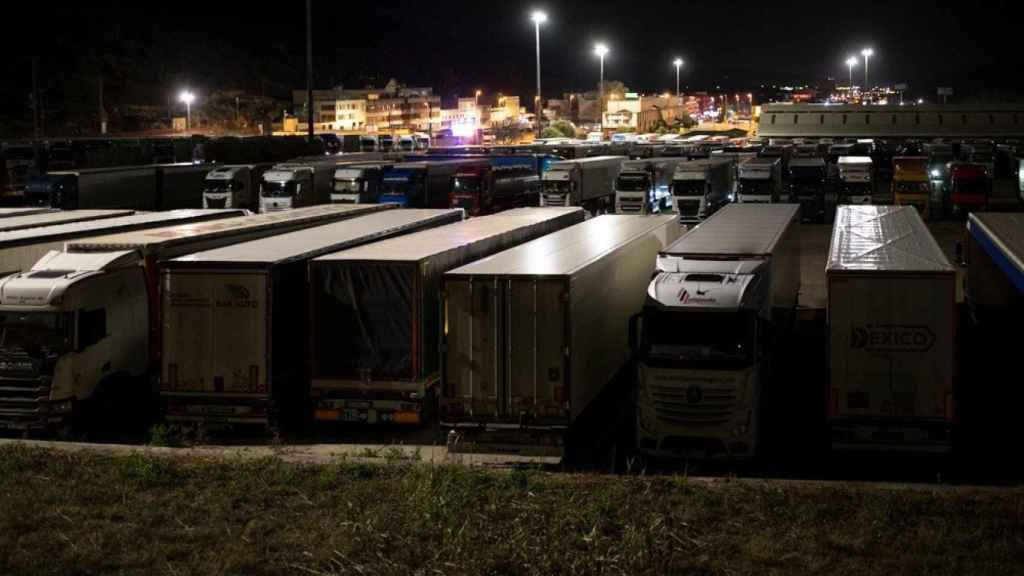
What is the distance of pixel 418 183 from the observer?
2051 inches

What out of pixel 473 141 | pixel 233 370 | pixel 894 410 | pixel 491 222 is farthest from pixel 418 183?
pixel 473 141

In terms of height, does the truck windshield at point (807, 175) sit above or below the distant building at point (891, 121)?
below

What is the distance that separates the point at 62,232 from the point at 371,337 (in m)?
10.4

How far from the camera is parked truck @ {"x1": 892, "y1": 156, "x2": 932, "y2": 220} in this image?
182 feet

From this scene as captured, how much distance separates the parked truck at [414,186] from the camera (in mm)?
51594

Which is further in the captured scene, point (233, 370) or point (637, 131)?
point (637, 131)

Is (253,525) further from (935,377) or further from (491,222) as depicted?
(491,222)

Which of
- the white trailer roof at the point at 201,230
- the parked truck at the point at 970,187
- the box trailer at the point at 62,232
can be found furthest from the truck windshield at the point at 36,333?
the parked truck at the point at 970,187

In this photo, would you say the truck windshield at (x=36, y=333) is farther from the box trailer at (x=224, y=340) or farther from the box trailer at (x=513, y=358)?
the box trailer at (x=513, y=358)

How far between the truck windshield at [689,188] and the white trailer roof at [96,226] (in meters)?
24.4

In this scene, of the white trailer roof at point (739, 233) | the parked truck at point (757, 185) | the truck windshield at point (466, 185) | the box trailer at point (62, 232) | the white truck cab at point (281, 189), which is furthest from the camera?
the parked truck at point (757, 185)

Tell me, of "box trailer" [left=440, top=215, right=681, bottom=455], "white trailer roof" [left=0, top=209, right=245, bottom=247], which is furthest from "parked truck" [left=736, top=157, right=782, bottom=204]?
"box trailer" [left=440, top=215, right=681, bottom=455]

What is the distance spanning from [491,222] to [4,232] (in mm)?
11313

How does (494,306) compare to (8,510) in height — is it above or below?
above
